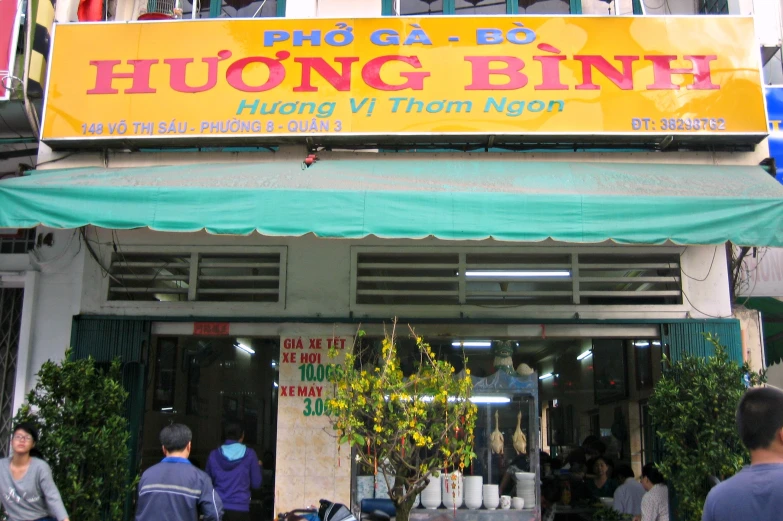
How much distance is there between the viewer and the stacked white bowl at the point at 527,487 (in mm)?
6840

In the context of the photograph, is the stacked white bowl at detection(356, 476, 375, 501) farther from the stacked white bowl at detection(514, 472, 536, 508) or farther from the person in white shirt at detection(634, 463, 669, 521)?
the person in white shirt at detection(634, 463, 669, 521)

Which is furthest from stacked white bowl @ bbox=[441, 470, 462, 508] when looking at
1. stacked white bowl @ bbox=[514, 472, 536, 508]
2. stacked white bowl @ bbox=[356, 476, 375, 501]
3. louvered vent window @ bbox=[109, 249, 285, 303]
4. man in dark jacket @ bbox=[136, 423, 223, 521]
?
man in dark jacket @ bbox=[136, 423, 223, 521]

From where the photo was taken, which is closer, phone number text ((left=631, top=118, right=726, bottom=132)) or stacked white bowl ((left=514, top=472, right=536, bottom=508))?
stacked white bowl ((left=514, top=472, right=536, bottom=508))

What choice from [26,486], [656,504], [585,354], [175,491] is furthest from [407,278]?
[585,354]

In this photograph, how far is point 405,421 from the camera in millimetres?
5617

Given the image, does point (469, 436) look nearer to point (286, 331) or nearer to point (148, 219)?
point (286, 331)

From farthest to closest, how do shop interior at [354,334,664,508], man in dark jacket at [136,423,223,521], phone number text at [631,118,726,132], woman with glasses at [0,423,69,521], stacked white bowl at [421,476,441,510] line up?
phone number text at [631,118,726,132] < shop interior at [354,334,664,508] < stacked white bowl at [421,476,441,510] < woman with glasses at [0,423,69,521] < man in dark jacket at [136,423,223,521]

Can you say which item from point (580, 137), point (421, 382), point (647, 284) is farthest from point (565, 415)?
point (421, 382)

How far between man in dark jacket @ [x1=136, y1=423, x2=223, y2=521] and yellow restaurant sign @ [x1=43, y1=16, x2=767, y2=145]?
12.2ft

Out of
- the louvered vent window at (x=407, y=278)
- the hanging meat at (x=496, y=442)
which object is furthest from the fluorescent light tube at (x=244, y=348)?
the hanging meat at (x=496, y=442)

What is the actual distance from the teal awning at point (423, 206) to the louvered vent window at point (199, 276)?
142 cm

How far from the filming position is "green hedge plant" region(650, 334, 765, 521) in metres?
6.15

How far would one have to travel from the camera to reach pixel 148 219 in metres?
6.02

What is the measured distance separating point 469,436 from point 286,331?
254cm
